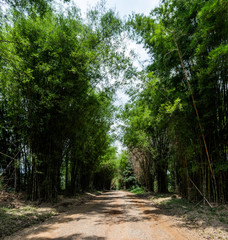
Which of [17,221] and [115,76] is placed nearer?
[17,221]

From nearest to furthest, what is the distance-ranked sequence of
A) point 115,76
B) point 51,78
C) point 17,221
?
1. point 17,221
2. point 51,78
3. point 115,76

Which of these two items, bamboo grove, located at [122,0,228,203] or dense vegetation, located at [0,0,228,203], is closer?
bamboo grove, located at [122,0,228,203]

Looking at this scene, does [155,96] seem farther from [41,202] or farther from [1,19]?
[41,202]

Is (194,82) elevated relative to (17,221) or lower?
elevated

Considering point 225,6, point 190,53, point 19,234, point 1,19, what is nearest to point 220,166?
point 190,53

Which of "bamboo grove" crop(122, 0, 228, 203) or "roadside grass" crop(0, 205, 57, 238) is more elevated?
"bamboo grove" crop(122, 0, 228, 203)

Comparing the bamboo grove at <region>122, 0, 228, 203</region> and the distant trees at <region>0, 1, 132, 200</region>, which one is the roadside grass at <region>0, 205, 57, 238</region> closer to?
the distant trees at <region>0, 1, 132, 200</region>

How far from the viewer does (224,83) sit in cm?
529

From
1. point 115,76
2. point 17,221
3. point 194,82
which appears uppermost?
point 115,76

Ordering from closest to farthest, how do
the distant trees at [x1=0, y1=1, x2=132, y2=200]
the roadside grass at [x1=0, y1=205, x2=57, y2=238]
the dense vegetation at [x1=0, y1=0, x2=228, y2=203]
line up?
1. the roadside grass at [x1=0, y1=205, x2=57, y2=238]
2. the dense vegetation at [x1=0, y1=0, x2=228, y2=203]
3. the distant trees at [x1=0, y1=1, x2=132, y2=200]

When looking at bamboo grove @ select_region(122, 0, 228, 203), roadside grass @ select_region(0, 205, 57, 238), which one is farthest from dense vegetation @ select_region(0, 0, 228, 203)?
roadside grass @ select_region(0, 205, 57, 238)

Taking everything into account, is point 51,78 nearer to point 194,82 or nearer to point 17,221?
point 17,221

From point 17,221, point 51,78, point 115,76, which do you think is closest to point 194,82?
point 115,76

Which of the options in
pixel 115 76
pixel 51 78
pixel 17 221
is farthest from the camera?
pixel 115 76
